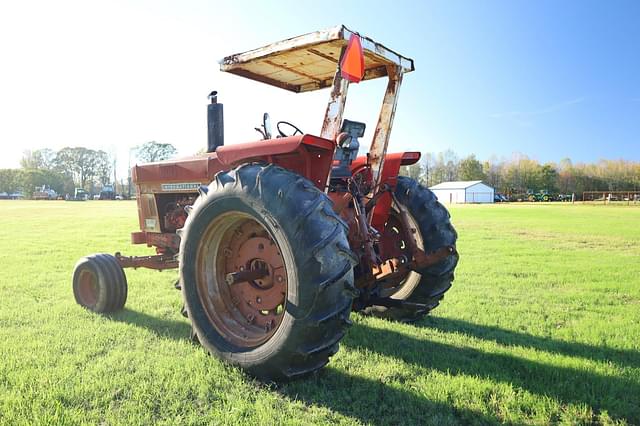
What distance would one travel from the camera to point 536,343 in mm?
4062

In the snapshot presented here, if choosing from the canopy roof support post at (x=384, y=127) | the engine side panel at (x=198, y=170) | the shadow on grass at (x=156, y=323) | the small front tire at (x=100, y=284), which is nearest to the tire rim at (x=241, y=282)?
the engine side panel at (x=198, y=170)

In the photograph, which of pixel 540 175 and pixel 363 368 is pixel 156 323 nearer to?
pixel 363 368

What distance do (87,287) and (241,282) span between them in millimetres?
2605

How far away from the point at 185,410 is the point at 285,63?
9.56 ft

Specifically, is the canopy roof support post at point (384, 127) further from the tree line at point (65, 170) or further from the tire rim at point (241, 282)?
the tree line at point (65, 170)

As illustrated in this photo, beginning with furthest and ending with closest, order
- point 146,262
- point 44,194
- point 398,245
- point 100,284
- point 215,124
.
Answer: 1. point 44,194
2. point 146,262
3. point 215,124
4. point 100,284
5. point 398,245

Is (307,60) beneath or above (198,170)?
above

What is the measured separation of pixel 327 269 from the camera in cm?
273

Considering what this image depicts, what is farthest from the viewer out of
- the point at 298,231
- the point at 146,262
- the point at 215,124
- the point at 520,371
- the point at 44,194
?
the point at 44,194

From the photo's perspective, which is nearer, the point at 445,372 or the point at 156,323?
the point at 445,372

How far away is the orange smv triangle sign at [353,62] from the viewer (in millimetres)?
3217

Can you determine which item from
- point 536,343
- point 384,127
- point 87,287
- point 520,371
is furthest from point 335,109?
point 87,287

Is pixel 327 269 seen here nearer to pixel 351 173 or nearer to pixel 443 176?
pixel 351 173

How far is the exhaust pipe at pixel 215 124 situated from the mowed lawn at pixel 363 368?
1.89 metres
